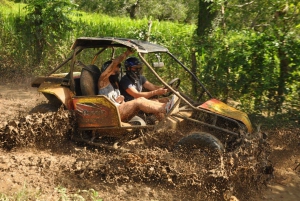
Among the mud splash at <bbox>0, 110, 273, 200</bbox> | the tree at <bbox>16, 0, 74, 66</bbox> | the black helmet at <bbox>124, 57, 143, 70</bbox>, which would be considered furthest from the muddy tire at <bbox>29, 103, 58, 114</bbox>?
the tree at <bbox>16, 0, 74, 66</bbox>

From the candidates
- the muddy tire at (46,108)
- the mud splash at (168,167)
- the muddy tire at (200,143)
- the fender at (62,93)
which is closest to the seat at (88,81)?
the fender at (62,93)

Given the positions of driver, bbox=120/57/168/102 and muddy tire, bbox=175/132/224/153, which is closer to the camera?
muddy tire, bbox=175/132/224/153

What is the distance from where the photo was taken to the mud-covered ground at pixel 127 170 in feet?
14.5

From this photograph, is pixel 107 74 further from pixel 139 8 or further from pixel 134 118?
pixel 139 8

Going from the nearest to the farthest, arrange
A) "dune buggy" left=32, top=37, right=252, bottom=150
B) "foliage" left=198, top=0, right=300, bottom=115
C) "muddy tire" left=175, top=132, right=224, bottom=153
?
"muddy tire" left=175, top=132, right=224, bottom=153 < "dune buggy" left=32, top=37, right=252, bottom=150 < "foliage" left=198, top=0, right=300, bottom=115

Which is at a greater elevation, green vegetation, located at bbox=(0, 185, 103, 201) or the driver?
the driver

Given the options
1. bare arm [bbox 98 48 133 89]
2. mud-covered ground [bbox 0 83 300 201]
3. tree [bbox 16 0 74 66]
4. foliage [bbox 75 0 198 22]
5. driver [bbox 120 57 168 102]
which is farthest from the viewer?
foliage [bbox 75 0 198 22]

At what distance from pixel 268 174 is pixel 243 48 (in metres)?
2.54

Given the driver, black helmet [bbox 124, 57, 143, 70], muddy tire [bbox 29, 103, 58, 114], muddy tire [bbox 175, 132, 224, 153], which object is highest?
black helmet [bbox 124, 57, 143, 70]

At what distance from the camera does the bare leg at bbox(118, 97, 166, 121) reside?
5.24 m

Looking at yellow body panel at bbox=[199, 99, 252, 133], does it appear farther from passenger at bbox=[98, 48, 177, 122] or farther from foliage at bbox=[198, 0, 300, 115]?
foliage at bbox=[198, 0, 300, 115]

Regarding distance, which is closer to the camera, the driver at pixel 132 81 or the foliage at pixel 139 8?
the driver at pixel 132 81

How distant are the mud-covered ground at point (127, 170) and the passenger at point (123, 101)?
352mm

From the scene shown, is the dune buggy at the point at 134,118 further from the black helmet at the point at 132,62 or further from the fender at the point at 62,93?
the black helmet at the point at 132,62
